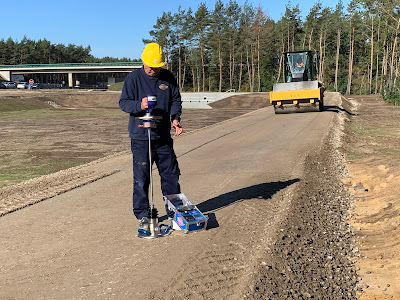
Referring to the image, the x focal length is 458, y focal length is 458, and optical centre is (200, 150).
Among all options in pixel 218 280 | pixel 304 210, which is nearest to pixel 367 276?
pixel 218 280

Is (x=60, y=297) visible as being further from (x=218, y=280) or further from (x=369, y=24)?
(x=369, y=24)

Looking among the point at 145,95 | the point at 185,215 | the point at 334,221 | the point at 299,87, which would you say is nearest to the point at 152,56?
the point at 145,95

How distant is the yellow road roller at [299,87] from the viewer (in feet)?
81.8

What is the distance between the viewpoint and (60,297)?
396 cm

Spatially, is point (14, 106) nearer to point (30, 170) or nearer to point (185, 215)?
point (30, 170)

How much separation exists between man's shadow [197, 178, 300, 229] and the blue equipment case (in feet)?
0.96

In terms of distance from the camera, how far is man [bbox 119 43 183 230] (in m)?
5.43

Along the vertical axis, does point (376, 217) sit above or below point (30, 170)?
above

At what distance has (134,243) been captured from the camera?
209 inches

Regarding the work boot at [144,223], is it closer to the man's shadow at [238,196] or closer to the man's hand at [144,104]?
the man's shadow at [238,196]

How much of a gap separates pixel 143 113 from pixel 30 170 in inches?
329

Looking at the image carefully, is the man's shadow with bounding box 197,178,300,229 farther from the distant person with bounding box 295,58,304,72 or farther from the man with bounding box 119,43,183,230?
the distant person with bounding box 295,58,304,72

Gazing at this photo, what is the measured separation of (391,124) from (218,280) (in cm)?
2248

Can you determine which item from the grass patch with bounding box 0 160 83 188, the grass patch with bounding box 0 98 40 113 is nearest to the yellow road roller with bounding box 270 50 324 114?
the grass patch with bounding box 0 160 83 188
